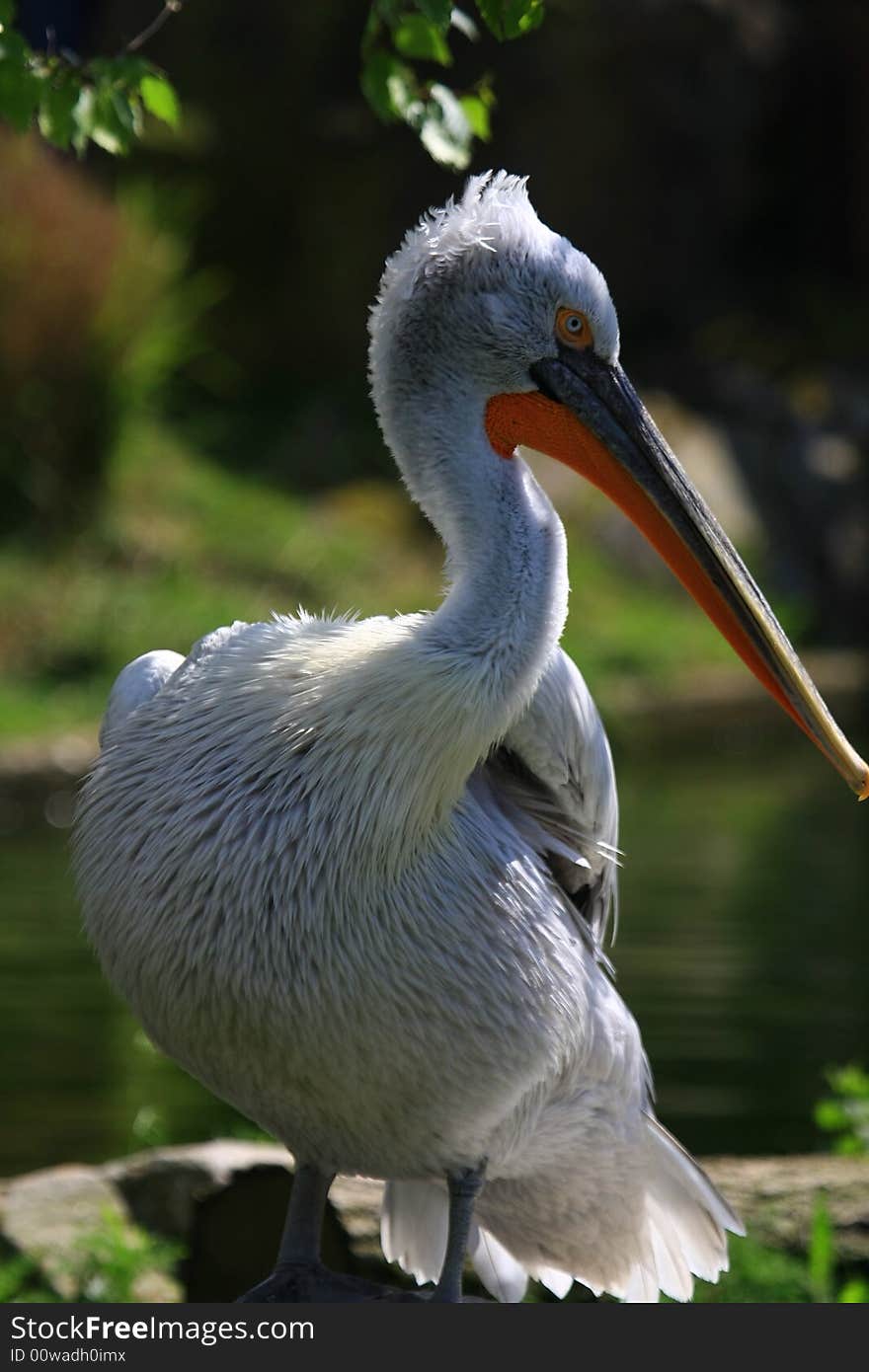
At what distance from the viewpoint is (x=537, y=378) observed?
340cm

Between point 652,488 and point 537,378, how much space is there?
27 centimetres

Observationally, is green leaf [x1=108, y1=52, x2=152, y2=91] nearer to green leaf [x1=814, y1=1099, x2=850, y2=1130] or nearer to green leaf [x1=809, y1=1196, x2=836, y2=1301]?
green leaf [x1=809, y1=1196, x2=836, y2=1301]

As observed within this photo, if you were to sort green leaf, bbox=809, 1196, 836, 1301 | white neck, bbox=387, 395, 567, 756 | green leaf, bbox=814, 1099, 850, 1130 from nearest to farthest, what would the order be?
white neck, bbox=387, 395, 567, 756 → green leaf, bbox=809, 1196, 836, 1301 → green leaf, bbox=814, 1099, 850, 1130

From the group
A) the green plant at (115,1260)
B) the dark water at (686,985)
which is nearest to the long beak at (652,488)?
the green plant at (115,1260)

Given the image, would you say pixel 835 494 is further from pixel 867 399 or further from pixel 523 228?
pixel 523 228

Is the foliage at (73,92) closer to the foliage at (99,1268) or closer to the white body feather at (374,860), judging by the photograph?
the white body feather at (374,860)

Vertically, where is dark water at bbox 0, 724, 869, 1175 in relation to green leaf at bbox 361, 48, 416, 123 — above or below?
below

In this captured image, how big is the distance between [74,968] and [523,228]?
4.66 m

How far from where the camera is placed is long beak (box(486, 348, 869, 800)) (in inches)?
134

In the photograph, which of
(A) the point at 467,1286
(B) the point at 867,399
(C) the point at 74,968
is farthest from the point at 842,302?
(A) the point at 467,1286

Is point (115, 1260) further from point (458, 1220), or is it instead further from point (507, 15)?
point (507, 15)

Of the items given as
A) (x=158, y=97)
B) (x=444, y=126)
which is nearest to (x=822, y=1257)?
(x=444, y=126)

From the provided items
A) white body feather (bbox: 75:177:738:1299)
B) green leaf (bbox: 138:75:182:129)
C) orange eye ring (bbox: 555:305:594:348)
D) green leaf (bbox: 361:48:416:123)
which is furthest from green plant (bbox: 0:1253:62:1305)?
green leaf (bbox: 361:48:416:123)

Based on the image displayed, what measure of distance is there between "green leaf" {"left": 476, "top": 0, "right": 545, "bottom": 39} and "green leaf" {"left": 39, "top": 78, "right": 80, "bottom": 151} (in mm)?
738
